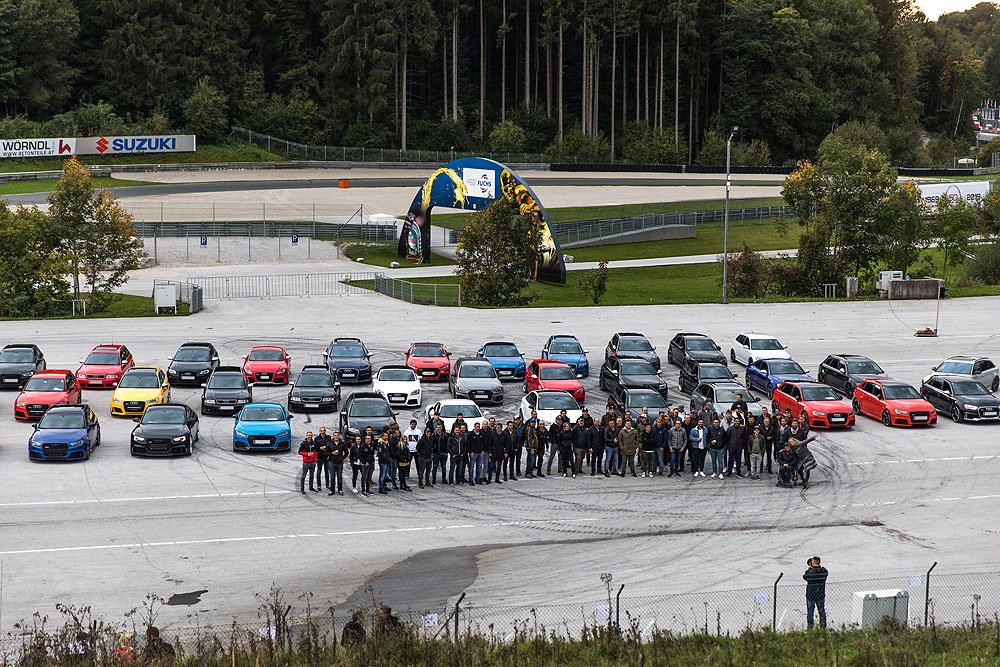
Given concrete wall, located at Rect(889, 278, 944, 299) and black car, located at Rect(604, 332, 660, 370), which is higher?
concrete wall, located at Rect(889, 278, 944, 299)

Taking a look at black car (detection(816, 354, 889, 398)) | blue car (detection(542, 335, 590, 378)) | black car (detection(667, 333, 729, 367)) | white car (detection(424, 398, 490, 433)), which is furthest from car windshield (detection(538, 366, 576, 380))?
black car (detection(816, 354, 889, 398))

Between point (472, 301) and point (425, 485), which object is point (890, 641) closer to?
point (425, 485)

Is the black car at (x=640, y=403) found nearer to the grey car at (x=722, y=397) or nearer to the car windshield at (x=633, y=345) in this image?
the grey car at (x=722, y=397)

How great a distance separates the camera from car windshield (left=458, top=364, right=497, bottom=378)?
32.4 meters

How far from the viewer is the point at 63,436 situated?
25.1 metres

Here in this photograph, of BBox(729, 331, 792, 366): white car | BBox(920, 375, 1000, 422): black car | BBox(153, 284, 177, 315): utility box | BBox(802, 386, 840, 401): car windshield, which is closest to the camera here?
BBox(802, 386, 840, 401): car windshield

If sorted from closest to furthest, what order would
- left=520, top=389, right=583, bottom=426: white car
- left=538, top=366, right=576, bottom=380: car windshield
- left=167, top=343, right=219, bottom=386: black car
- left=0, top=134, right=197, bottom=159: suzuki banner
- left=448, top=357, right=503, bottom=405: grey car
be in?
1. left=520, top=389, right=583, bottom=426: white car
2. left=448, top=357, right=503, bottom=405: grey car
3. left=538, top=366, right=576, bottom=380: car windshield
4. left=167, top=343, right=219, bottom=386: black car
5. left=0, top=134, right=197, bottom=159: suzuki banner

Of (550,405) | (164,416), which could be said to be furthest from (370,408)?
(164,416)

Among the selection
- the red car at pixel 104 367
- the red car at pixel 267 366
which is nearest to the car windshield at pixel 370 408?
the red car at pixel 267 366

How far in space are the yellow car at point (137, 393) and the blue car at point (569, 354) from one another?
499 inches

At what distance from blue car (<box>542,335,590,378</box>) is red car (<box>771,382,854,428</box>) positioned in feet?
24.3

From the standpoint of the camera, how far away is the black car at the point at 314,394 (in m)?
30.8

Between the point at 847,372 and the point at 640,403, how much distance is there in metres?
8.47

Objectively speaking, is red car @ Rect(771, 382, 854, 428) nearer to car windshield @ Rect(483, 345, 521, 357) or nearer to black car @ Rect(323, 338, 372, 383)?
car windshield @ Rect(483, 345, 521, 357)
